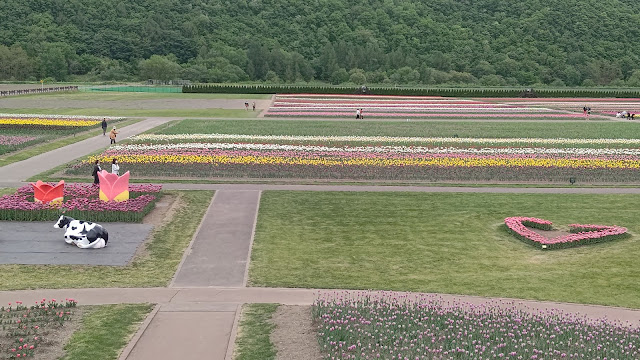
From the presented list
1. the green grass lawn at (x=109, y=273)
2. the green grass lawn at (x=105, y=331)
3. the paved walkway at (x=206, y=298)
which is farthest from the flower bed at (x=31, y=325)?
the green grass lawn at (x=109, y=273)

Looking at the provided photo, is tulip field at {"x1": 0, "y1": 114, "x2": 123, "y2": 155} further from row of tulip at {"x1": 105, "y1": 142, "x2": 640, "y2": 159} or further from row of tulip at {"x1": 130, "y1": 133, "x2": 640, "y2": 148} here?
row of tulip at {"x1": 105, "y1": 142, "x2": 640, "y2": 159}

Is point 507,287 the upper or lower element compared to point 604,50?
lower

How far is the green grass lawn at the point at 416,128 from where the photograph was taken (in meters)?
53.5

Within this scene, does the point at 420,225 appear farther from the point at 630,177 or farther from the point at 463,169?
the point at 630,177

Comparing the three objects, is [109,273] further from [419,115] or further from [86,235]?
[419,115]

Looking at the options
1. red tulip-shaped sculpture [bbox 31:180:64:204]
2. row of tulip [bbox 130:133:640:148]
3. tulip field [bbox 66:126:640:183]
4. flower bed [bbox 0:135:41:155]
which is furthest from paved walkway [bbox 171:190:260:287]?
flower bed [bbox 0:135:41:155]

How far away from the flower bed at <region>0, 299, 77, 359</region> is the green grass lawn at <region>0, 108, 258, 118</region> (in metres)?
52.1

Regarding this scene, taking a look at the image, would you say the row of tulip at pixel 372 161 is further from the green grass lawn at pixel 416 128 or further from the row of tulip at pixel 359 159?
the green grass lawn at pixel 416 128

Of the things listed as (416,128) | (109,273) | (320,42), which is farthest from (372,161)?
(320,42)

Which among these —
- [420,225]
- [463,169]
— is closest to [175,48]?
[463,169]

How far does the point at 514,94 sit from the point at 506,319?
9583 centimetres

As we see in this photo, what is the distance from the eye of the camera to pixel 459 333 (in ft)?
48.2

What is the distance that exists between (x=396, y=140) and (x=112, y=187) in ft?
83.0

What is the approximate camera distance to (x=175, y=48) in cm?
16762
